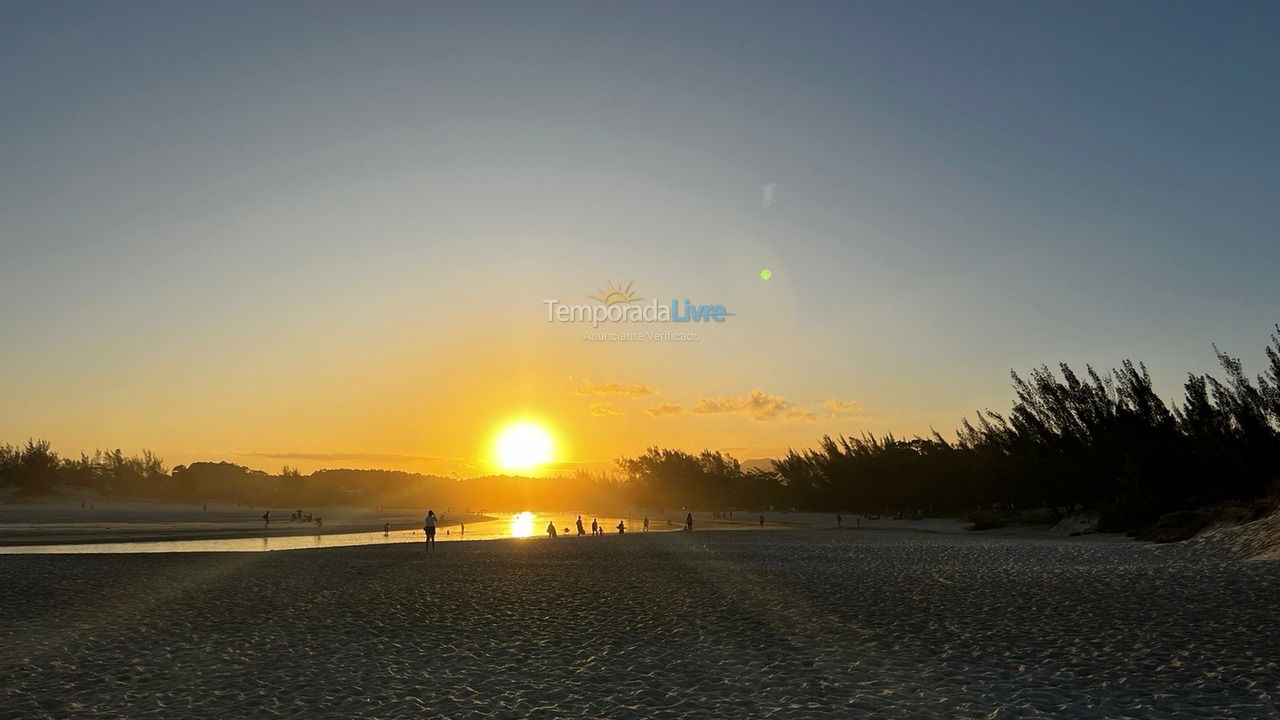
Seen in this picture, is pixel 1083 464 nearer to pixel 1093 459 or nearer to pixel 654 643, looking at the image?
pixel 1093 459

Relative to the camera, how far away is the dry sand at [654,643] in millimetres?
9148

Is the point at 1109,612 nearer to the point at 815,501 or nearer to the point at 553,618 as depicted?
the point at 553,618

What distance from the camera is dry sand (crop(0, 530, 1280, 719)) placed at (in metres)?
9.15

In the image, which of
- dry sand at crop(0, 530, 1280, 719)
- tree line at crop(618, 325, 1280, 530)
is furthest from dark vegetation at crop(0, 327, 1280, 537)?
dry sand at crop(0, 530, 1280, 719)

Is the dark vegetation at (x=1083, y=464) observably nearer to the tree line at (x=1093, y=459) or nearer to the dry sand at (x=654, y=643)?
the tree line at (x=1093, y=459)

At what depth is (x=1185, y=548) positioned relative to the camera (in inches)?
1149

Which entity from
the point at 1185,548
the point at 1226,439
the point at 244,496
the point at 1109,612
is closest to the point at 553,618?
the point at 1109,612

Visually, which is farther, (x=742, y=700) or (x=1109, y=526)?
(x=1109, y=526)

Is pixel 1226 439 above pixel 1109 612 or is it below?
above

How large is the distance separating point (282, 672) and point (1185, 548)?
101ft

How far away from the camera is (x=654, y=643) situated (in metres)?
12.9

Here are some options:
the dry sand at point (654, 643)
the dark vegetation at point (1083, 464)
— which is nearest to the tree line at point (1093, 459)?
the dark vegetation at point (1083, 464)

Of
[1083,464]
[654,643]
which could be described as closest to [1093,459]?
→ [1083,464]

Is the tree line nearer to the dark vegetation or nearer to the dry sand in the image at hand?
the dark vegetation
